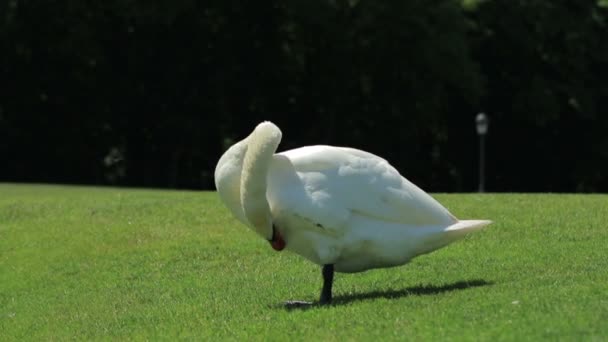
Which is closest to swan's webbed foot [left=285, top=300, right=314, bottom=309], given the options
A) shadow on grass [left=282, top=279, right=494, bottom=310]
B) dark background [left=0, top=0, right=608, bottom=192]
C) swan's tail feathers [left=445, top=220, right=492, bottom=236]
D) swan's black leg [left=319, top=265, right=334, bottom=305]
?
shadow on grass [left=282, top=279, right=494, bottom=310]

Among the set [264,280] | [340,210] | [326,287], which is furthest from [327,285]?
[264,280]

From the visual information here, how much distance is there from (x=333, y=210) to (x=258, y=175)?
2.24 feet

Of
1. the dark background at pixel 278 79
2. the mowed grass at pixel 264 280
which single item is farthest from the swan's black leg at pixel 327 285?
the dark background at pixel 278 79

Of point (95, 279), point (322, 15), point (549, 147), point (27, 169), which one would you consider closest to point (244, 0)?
point (322, 15)

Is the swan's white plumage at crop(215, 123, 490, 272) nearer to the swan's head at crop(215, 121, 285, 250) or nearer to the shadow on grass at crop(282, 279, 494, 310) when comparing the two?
the swan's head at crop(215, 121, 285, 250)

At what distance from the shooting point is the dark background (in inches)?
1529

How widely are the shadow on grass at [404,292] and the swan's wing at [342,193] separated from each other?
23.9 inches

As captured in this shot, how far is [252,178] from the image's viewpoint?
8930 mm

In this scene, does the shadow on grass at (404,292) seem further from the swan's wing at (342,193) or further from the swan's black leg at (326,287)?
the swan's wing at (342,193)

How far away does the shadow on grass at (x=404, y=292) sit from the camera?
370 inches

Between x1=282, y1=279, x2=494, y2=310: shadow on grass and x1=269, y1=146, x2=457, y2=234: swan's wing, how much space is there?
0.61 metres

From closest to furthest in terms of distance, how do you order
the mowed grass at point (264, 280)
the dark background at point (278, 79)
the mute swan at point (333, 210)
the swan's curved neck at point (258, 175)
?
the mowed grass at point (264, 280) → the swan's curved neck at point (258, 175) → the mute swan at point (333, 210) → the dark background at point (278, 79)

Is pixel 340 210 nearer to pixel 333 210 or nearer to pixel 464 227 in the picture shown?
pixel 333 210

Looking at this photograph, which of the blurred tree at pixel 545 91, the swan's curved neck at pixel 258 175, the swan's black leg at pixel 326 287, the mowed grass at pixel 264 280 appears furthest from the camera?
the blurred tree at pixel 545 91
